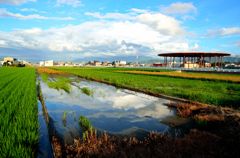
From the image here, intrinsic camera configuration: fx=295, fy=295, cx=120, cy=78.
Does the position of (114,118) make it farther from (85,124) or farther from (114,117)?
(85,124)

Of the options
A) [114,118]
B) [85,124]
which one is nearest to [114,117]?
[114,118]

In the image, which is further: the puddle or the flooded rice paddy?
the puddle

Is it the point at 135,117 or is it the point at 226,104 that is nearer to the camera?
the point at 135,117

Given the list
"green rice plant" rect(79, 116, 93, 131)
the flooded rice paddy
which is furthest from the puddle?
"green rice plant" rect(79, 116, 93, 131)

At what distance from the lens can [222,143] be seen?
20.6 ft

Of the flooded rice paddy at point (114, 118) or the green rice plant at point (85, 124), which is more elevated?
the green rice plant at point (85, 124)

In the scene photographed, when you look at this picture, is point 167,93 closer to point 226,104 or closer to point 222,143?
point 226,104

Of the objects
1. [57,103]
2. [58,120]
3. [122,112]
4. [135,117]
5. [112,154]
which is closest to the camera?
[112,154]

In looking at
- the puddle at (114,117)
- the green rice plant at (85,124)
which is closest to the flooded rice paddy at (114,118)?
the puddle at (114,117)

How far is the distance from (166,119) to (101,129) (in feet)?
8.66

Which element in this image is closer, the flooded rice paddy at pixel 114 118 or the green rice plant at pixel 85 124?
the flooded rice paddy at pixel 114 118

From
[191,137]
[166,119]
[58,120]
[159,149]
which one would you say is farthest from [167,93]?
[159,149]

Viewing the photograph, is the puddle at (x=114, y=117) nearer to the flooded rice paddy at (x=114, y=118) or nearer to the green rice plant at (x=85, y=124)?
the flooded rice paddy at (x=114, y=118)

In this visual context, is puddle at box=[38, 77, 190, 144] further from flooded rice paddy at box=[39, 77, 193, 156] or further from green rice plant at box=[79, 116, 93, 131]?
green rice plant at box=[79, 116, 93, 131]
